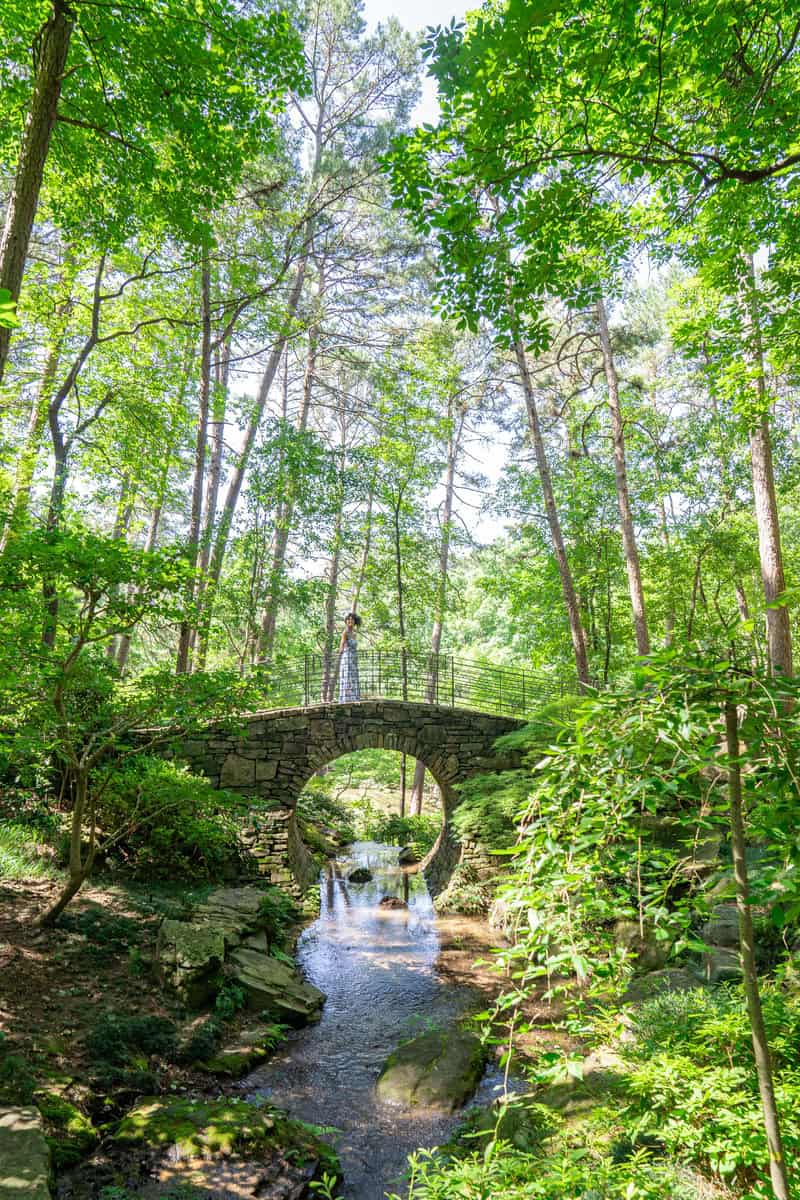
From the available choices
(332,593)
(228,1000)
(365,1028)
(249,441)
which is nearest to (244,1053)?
(228,1000)

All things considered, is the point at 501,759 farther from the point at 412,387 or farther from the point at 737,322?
the point at 412,387

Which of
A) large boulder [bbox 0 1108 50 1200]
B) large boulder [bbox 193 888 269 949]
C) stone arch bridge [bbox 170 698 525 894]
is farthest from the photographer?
stone arch bridge [bbox 170 698 525 894]

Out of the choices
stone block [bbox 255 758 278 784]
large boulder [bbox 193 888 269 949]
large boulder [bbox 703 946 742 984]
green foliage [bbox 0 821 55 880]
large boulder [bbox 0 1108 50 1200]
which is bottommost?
large boulder [bbox 0 1108 50 1200]

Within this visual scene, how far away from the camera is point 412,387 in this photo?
14.2 metres

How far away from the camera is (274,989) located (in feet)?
19.5

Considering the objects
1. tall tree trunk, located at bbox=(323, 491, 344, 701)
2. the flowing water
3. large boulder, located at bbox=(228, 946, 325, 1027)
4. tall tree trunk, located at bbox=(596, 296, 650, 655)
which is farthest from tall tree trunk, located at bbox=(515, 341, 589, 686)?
large boulder, located at bbox=(228, 946, 325, 1027)

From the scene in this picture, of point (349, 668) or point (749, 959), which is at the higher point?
point (349, 668)

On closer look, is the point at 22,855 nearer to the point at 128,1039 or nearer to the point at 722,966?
the point at 128,1039

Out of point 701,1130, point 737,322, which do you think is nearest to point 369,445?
point 737,322

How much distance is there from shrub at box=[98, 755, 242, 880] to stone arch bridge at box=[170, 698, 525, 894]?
0.83 m

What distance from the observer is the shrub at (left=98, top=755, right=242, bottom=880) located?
666 centimetres

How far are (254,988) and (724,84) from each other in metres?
8.66

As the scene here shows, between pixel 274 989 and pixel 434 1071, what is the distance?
1.97 m

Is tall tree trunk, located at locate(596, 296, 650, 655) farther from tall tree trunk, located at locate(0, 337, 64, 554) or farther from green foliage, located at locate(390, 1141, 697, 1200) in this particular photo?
tall tree trunk, located at locate(0, 337, 64, 554)
